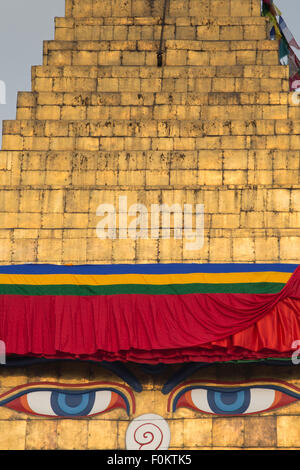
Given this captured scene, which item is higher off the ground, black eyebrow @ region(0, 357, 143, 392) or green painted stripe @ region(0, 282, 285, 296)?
green painted stripe @ region(0, 282, 285, 296)

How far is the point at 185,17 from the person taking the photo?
73.4 feet

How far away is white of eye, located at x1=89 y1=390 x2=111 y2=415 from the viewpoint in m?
16.7

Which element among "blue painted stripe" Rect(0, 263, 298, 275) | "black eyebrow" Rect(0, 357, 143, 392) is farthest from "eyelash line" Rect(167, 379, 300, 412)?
"blue painted stripe" Rect(0, 263, 298, 275)

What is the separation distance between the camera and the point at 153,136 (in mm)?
19781

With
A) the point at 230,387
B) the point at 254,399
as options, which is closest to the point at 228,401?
the point at 230,387

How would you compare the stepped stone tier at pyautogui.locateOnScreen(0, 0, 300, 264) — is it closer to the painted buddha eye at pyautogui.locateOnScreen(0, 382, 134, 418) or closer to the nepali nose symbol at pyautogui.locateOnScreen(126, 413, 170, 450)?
the painted buddha eye at pyautogui.locateOnScreen(0, 382, 134, 418)

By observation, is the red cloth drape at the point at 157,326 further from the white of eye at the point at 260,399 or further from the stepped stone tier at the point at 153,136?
the stepped stone tier at the point at 153,136

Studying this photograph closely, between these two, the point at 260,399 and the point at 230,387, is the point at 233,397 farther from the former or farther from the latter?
the point at 260,399

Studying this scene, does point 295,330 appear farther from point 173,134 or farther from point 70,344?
point 173,134

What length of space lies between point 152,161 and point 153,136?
0.87m

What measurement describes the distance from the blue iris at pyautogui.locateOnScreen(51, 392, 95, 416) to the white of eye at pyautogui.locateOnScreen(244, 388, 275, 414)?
9.88ft

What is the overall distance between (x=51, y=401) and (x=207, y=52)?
31.6 ft

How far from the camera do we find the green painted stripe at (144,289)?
643 inches
